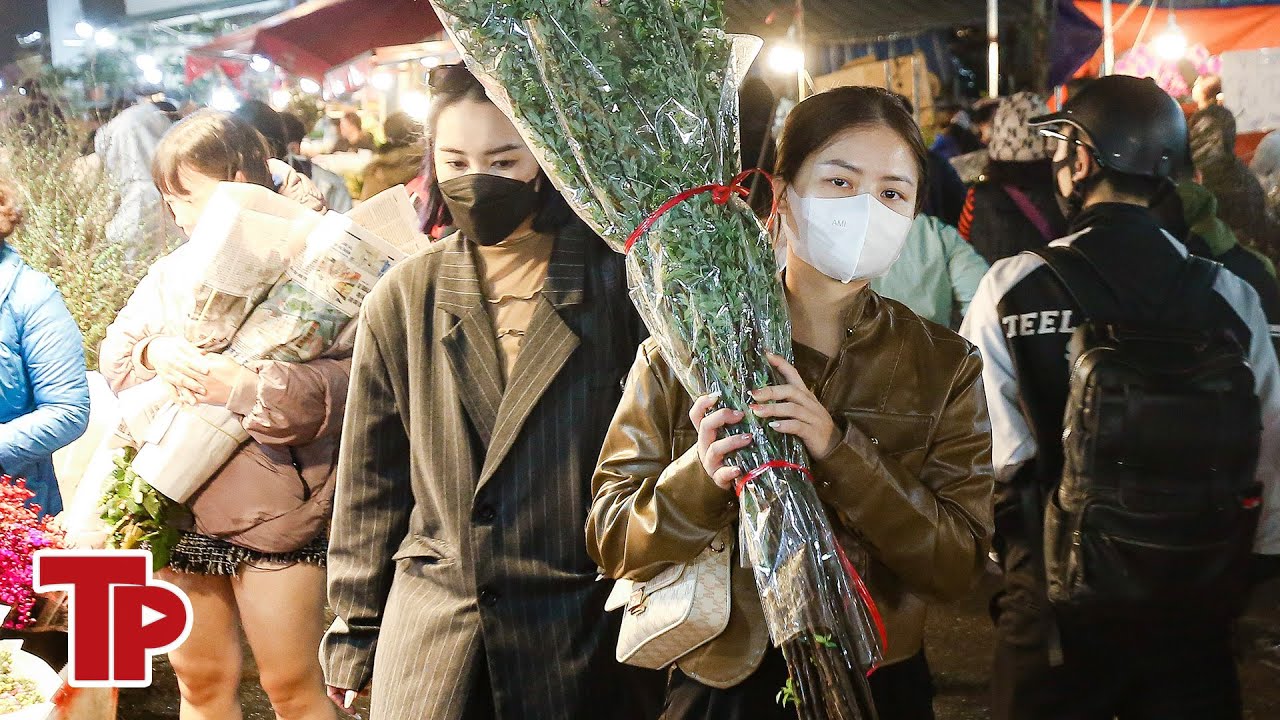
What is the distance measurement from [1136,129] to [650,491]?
1.38 meters

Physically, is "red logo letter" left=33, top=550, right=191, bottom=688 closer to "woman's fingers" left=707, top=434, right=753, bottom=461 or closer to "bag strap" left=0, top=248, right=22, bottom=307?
"bag strap" left=0, top=248, right=22, bottom=307

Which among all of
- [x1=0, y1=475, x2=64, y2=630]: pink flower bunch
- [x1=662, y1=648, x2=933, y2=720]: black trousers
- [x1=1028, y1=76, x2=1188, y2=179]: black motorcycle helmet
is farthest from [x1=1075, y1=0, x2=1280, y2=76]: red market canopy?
[x1=0, y1=475, x2=64, y2=630]: pink flower bunch

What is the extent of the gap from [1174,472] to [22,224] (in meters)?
2.91

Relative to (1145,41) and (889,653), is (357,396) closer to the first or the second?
(889,653)

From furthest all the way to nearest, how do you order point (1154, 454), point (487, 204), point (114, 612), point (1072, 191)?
point (114, 612), point (1072, 191), point (1154, 454), point (487, 204)

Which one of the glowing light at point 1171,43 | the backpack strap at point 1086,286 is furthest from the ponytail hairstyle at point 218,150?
the glowing light at point 1171,43

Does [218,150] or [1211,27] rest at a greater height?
[1211,27]

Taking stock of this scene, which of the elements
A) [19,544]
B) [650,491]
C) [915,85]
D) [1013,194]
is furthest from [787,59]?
[19,544]

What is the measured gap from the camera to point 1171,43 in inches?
114

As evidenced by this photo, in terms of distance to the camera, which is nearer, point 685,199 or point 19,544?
point 685,199

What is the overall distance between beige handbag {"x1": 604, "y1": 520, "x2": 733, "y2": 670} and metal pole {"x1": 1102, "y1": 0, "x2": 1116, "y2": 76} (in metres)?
1.44

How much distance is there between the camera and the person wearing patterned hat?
9.71ft

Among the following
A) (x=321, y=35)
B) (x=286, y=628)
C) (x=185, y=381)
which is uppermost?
(x=321, y=35)

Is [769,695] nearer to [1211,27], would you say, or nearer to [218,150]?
[1211,27]
